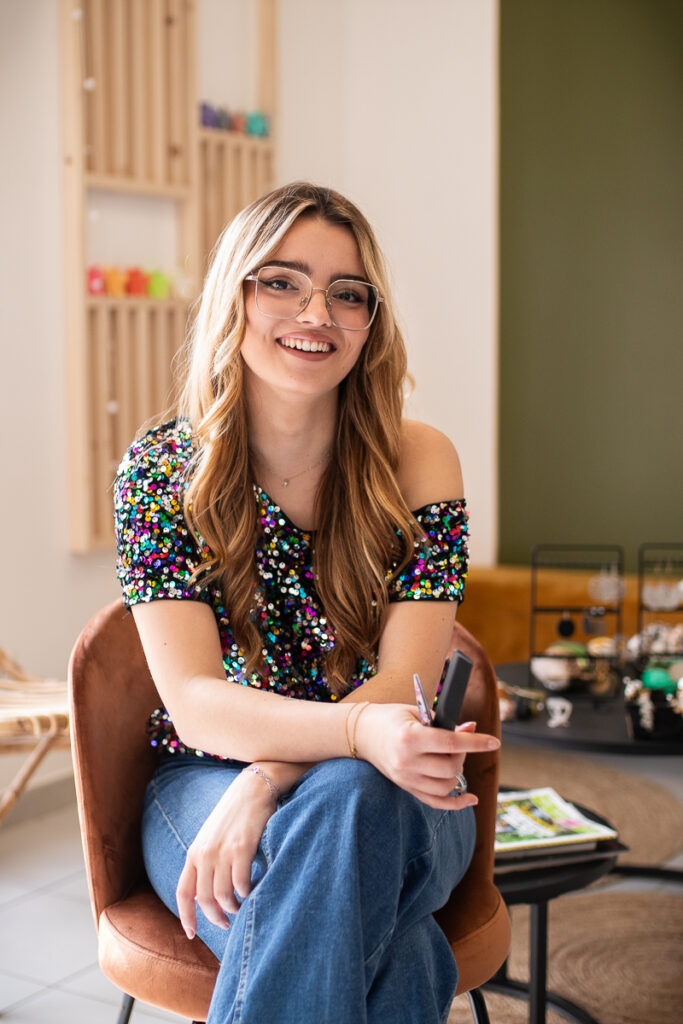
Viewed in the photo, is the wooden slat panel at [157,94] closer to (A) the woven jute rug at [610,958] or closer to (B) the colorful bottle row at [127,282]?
(B) the colorful bottle row at [127,282]

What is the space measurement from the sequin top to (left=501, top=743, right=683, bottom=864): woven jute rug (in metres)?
1.84

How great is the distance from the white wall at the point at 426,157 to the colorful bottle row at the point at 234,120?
0.67ft

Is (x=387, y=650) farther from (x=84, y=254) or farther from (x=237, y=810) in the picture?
(x=84, y=254)

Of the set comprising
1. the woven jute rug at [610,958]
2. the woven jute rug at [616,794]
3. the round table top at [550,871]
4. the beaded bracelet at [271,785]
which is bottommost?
the woven jute rug at [616,794]

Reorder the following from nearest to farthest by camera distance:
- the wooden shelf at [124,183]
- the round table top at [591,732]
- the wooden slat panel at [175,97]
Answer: the round table top at [591,732] < the wooden shelf at [124,183] < the wooden slat panel at [175,97]

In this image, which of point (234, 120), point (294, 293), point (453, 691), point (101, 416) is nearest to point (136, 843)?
point (453, 691)

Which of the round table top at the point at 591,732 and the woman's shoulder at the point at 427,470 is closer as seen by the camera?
the woman's shoulder at the point at 427,470

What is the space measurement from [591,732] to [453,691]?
1.24 metres

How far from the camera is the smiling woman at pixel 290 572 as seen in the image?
141 centimetres

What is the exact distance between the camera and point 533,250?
190 inches

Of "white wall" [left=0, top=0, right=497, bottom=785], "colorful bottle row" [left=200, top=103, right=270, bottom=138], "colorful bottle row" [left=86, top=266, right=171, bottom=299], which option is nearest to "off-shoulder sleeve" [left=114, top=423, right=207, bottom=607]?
"colorful bottle row" [left=86, top=266, right=171, bottom=299]

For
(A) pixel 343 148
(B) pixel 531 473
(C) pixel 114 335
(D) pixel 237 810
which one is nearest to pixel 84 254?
(C) pixel 114 335

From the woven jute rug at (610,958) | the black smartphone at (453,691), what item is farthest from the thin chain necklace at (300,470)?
the woven jute rug at (610,958)

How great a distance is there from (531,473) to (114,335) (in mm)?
1915
